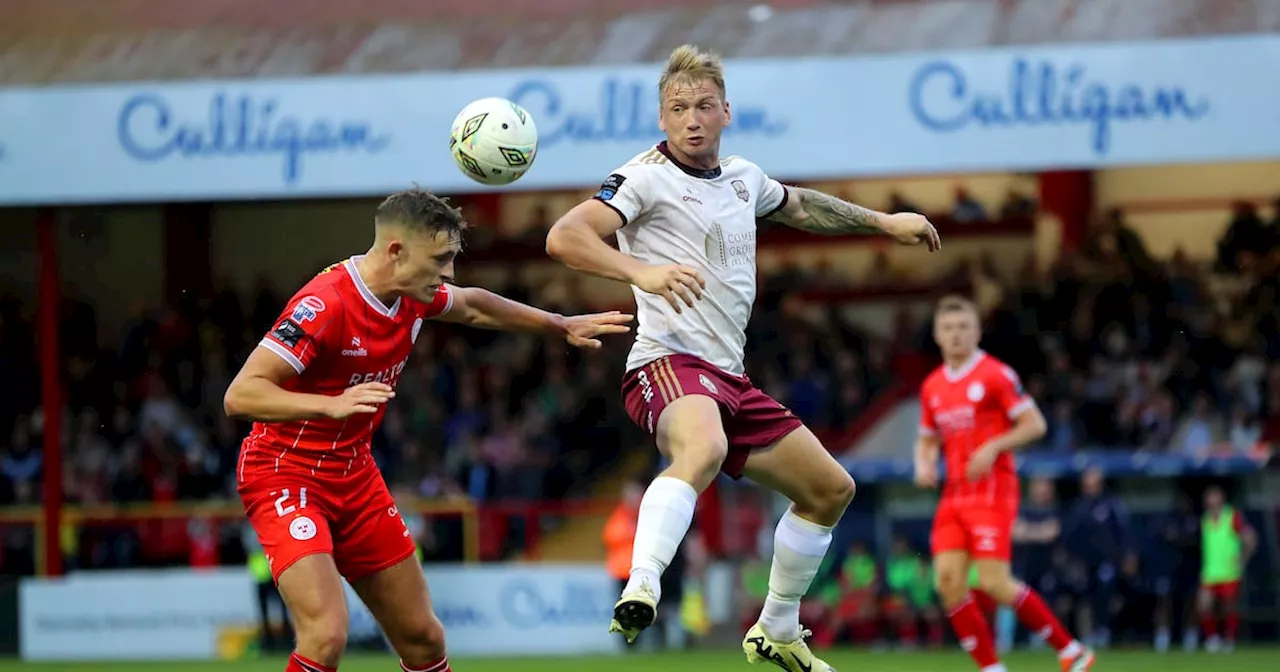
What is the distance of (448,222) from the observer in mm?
6949

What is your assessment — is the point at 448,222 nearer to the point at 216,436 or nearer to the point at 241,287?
the point at 216,436

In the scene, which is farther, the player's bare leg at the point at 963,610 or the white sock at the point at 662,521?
the player's bare leg at the point at 963,610

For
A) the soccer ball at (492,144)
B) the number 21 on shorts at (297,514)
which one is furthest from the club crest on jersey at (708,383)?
the number 21 on shorts at (297,514)

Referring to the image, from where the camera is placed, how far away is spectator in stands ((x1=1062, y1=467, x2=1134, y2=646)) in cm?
1577

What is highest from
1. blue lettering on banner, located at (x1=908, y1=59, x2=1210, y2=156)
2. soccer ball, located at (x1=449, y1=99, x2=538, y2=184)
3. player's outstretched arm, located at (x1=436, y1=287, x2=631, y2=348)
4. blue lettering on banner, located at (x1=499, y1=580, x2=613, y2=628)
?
blue lettering on banner, located at (x1=908, y1=59, x2=1210, y2=156)

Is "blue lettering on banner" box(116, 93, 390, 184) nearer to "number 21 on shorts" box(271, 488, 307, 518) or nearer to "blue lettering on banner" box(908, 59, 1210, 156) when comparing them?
"blue lettering on banner" box(908, 59, 1210, 156)

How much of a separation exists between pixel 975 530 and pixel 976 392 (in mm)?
833

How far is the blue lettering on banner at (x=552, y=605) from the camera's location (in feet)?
54.8

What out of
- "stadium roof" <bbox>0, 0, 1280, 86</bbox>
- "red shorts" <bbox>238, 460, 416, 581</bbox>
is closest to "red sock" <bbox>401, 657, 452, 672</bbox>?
"red shorts" <bbox>238, 460, 416, 581</bbox>

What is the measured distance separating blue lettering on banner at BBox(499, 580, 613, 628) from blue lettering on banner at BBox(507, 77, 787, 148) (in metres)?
3.98

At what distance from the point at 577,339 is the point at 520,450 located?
11.3 meters

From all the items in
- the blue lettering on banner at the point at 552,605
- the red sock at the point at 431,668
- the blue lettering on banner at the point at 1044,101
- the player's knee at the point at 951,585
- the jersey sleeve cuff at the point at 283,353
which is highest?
the blue lettering on banner at the point at 1044,101

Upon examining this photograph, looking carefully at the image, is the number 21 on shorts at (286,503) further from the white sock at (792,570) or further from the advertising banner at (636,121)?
the advertising banner at (636,121)

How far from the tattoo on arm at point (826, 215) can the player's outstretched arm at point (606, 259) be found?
115 centimetres
